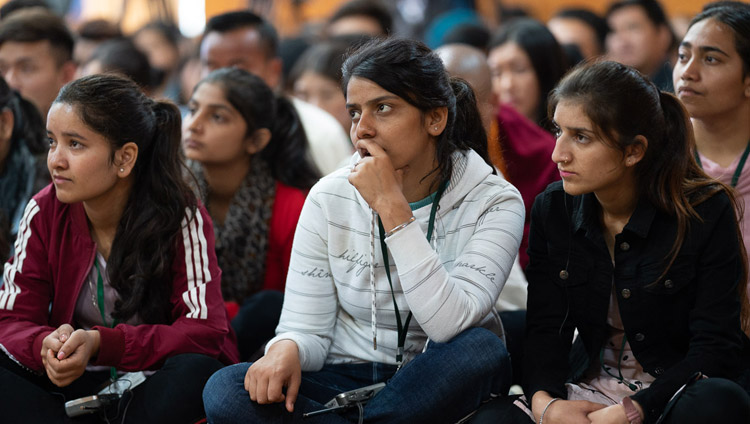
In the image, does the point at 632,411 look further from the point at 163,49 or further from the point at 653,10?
the point at 163,49

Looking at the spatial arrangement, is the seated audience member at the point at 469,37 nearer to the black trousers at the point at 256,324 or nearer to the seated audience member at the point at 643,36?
the seated audience member at the point at 643,36

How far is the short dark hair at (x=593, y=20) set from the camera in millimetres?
4719

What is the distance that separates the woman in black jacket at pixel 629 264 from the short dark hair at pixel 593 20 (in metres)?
3.18

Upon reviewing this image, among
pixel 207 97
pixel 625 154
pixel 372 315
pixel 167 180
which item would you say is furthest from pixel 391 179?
pixel 207 97

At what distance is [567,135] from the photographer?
1.64m

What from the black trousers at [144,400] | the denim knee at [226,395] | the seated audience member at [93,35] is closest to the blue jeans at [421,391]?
the denim knee at [226,395]

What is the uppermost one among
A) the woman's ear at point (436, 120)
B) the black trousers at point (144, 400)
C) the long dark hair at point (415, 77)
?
the long dark hair at point (415, 77)

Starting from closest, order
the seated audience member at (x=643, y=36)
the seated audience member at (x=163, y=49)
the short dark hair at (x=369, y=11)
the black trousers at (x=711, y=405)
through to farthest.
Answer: the black trousers at (x=711, y=405)
the seated audience member at (x=643, y=36)
the short dark hair at (x=369, y=11)
the seated audience member at (x=163, y=49)

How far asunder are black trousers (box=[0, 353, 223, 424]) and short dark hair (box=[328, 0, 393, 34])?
3.22 meters

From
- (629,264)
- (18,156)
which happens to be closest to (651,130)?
(629,264)

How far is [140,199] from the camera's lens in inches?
75.0

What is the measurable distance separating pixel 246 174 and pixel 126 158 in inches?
24.8

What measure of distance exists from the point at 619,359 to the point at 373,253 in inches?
21.2

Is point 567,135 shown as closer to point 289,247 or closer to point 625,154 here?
point 625,154
